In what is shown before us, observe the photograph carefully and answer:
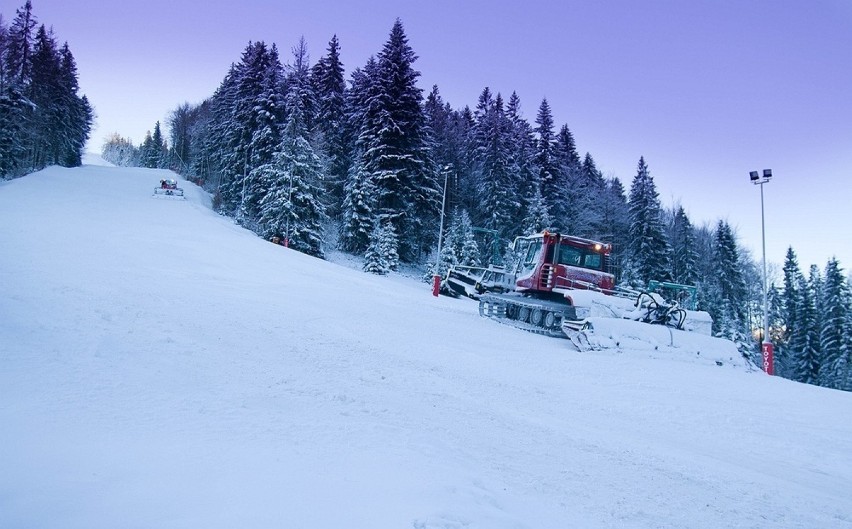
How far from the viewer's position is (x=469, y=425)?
16.2ft

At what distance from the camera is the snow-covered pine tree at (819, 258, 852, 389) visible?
3891 centimetres

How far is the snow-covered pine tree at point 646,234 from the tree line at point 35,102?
51.8 metres

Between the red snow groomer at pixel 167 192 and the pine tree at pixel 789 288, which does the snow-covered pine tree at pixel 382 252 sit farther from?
the pine tree at pixel 789 288

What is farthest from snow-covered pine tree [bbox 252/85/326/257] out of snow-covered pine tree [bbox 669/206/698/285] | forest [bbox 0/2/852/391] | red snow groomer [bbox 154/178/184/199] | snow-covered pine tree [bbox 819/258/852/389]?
snow-covered pine tree [bbox 819/258/852/389]

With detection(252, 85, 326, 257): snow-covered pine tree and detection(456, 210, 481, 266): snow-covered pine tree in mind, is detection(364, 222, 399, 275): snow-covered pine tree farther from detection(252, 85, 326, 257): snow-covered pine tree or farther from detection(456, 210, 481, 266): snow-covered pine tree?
detection(456, 210, 481, 266): snow-covered pine tree

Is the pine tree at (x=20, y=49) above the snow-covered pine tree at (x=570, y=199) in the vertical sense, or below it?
above

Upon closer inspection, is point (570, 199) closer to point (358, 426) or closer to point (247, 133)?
point (247, 133)

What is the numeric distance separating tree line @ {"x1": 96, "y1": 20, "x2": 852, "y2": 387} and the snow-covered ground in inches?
758

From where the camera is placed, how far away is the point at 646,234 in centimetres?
4256

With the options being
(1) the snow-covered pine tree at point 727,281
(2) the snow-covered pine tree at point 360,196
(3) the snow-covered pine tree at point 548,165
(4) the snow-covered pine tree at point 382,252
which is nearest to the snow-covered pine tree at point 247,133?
(2) the snow-covered pine tree at point 360,196

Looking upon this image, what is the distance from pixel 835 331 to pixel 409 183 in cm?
4059

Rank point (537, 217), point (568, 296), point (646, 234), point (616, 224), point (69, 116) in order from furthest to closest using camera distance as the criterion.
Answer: point (69, 116), point (616, 224), point (646, 234), point (537, 217), point (568, 296)

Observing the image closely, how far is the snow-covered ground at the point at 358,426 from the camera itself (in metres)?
2.92

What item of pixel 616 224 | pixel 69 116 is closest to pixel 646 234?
pixel 616 224
